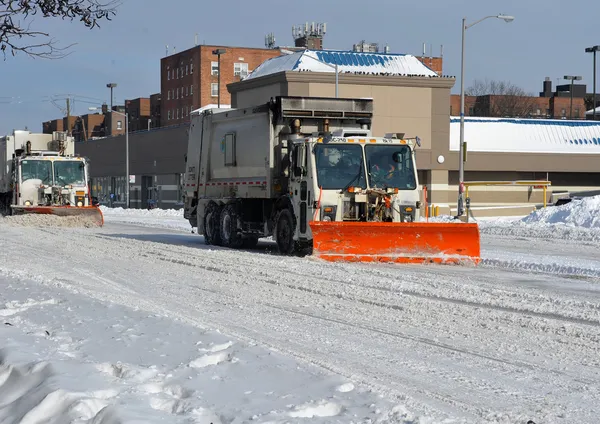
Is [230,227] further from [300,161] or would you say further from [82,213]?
[82,213]

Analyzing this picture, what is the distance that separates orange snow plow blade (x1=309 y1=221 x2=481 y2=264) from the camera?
57.2 feet

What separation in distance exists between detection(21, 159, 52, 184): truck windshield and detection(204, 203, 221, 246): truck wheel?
41.5 ft

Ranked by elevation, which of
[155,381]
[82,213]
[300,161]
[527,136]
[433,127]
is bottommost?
[155,381]

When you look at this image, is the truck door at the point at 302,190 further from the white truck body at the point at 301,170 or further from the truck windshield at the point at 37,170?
the truck windshield at the point at 37,170

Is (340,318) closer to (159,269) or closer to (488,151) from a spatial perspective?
(159,269)

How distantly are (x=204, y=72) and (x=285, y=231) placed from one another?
75155 mm

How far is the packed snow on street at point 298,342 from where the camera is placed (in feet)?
20.1

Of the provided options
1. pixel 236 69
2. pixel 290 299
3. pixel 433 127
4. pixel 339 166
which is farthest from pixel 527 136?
pixel 290 299

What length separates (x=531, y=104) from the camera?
11781 cm

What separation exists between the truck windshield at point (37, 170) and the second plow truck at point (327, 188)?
13.9m

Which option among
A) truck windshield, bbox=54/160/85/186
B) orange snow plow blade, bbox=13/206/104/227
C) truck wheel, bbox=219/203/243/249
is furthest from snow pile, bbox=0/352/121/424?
truck windshield, bbox=54/160/85/186

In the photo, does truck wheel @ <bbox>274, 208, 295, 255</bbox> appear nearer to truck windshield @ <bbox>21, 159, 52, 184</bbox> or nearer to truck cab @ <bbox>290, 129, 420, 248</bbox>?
truck cab @ <bbox>290, 129, 420, 248</bbox>

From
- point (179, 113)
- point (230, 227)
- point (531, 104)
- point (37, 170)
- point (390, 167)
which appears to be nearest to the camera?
point (390, 167)

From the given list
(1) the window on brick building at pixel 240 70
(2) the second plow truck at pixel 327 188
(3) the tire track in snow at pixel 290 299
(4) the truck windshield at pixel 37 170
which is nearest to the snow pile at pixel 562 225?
(2) the second plow truck at pixel 327 188
